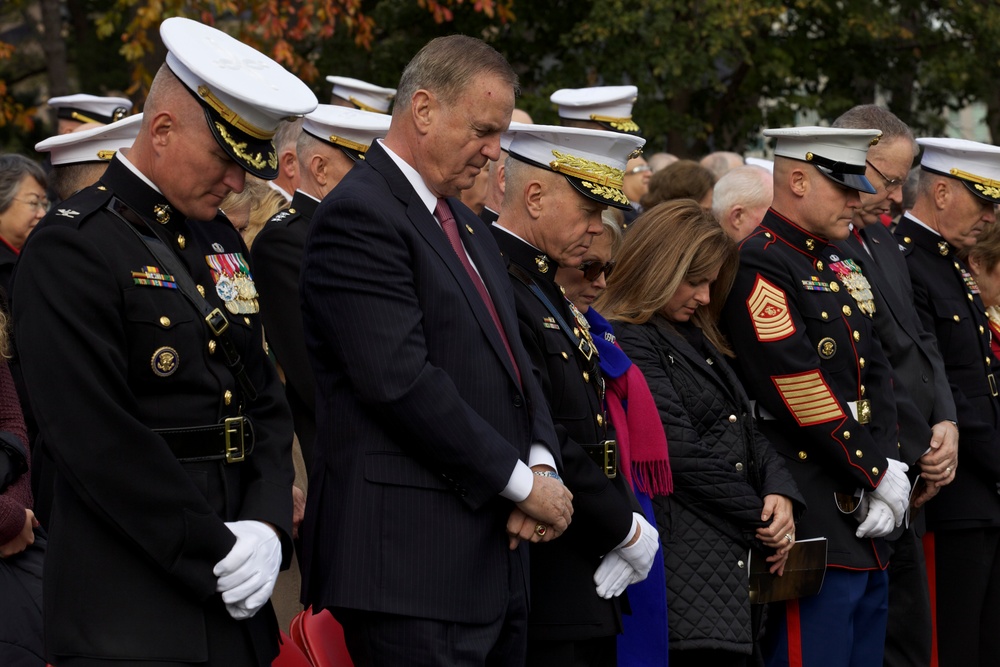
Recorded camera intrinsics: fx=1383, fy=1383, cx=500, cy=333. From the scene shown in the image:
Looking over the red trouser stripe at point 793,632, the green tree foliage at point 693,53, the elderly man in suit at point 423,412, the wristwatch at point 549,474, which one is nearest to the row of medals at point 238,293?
the elderly man in suit at point 423,412

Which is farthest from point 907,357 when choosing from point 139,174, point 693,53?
point 693,53

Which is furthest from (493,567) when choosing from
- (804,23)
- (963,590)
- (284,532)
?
(804,23)

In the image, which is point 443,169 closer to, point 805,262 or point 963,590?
point 805,262

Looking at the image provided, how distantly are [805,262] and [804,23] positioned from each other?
1190cm

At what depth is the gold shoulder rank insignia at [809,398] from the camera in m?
4.88

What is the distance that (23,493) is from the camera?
416 cm

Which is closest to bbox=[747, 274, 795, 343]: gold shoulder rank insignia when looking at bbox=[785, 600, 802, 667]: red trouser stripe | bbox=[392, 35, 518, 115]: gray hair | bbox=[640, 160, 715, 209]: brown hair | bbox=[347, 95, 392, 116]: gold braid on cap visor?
bbox=[785, 600, 802, 667]: red trouser stripe

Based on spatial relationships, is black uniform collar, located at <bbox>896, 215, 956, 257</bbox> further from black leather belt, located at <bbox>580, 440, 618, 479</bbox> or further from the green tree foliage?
the green tree foliage

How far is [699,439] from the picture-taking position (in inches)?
183

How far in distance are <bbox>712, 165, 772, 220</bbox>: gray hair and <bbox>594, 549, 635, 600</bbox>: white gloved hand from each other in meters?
2.83

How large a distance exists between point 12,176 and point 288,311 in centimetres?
171

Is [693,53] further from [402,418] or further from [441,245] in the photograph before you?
[402,418]

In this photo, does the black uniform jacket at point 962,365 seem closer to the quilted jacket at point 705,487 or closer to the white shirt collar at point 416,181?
the quilted jacket at point 705,487

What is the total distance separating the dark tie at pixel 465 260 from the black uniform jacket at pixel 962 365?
3.08m
